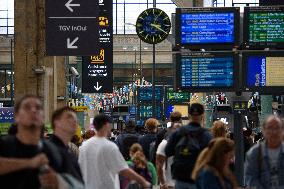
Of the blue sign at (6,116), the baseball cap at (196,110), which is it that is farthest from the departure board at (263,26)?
the blue sign at (6,116)

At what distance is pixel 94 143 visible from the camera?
32.9 ft

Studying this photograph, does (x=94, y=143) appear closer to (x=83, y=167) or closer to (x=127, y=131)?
(x=83, y=167)

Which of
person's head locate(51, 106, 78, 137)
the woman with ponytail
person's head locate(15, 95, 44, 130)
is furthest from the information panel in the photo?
person's head locate(15, 95, 44, 130)

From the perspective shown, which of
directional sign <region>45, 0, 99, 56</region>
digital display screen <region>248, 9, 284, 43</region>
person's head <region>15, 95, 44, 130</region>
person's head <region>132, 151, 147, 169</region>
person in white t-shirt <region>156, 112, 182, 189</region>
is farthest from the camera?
directional sign <region>45, 0, 99, 56</region>

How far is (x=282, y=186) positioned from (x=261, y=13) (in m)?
9.83

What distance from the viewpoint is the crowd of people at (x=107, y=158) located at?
5914 mm

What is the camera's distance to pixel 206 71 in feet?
59.1

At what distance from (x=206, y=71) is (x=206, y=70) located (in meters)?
0.02

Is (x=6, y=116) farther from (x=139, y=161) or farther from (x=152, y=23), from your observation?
(x=139, y=161)

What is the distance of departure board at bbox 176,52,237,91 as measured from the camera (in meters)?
17.8

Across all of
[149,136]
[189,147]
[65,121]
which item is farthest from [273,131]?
[149,136]

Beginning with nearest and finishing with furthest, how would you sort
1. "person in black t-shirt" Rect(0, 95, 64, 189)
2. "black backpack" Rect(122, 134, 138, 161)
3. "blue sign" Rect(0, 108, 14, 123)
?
"person in black t-shirt" Rect(0, 95, 64, 189) < "black backpack" Rect(122, 134, 138, 161) < "blue sign" Rect(0, 108, 14, 123)

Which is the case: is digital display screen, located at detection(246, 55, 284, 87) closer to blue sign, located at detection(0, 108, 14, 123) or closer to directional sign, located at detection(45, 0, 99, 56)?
directional sign, located at detection(45, 0, 99, 56)

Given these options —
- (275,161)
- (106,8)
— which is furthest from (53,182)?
(106,8)
